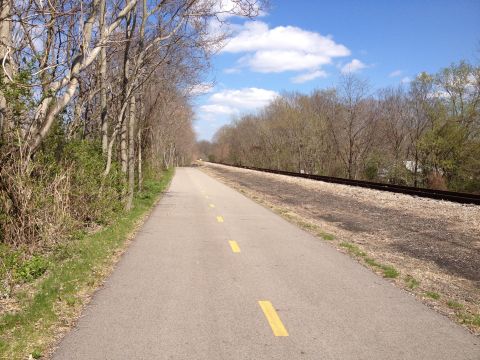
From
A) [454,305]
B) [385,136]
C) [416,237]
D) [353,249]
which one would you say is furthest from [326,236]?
[385,136]

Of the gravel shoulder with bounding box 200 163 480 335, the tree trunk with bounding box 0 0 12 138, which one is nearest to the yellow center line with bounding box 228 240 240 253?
the gravel shoulder with bounding box 200 163 480 335

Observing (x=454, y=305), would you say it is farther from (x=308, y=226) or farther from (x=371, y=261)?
(x=308, y=226)

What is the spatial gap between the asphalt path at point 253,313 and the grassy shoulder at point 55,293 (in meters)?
0.25

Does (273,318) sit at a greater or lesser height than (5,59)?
lesser

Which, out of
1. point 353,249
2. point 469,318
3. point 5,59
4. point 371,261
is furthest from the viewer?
point 353,249

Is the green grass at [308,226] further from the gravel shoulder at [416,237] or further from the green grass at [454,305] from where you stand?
the green grass at [454,305]

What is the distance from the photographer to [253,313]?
580 centimetres

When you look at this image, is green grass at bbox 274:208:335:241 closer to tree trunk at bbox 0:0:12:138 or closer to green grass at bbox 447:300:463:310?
green grass at bbox 447:300:463:310

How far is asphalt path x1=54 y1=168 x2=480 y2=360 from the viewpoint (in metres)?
4.70

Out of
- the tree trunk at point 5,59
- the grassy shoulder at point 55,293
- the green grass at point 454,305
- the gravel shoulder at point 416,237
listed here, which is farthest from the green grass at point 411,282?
the tree trunk at point 5,59

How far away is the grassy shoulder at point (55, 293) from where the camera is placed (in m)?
Answer: 4.84

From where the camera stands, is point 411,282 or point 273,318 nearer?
point 273,318

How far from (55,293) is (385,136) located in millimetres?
54929

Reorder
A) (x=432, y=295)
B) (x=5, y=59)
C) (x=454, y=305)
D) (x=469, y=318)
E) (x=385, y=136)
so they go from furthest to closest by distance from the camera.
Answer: (x=385, y=136), (x=5, y=59), (x=432, y=295), (x=454, y=305), (x=469, y=318)
